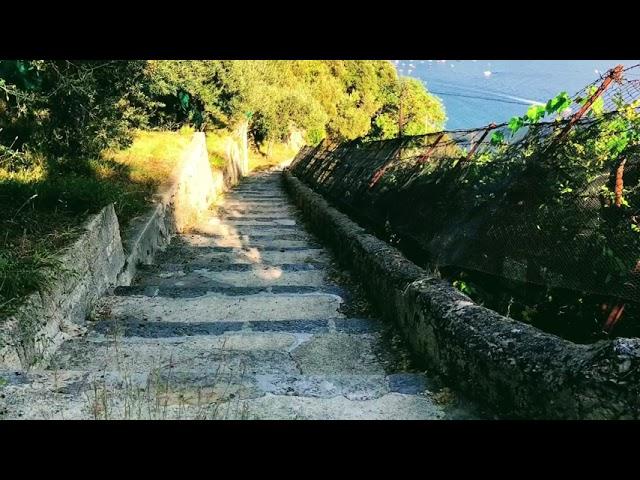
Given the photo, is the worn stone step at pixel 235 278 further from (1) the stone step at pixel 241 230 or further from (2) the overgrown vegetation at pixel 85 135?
(1) the stone step at pixel 241 230

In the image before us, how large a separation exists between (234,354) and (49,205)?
273 centimetres

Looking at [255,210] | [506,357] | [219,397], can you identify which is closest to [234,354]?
[219,397]

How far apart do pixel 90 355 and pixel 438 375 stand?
249 centimetres

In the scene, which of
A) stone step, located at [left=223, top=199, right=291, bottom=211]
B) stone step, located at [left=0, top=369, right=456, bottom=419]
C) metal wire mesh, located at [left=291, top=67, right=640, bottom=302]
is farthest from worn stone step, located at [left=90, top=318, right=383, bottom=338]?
stone step, located at [left=223, top=199, right=291, bottom=211]

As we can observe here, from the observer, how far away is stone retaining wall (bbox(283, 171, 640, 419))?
1.85 metres

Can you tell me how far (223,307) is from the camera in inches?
194

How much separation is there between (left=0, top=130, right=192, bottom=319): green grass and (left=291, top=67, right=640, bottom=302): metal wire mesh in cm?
316

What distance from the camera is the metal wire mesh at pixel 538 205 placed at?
266cm

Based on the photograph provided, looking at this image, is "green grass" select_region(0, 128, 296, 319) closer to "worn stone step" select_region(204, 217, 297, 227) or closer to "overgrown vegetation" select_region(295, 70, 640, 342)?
"worn stone step" select_region(204, 217, 297, 227)

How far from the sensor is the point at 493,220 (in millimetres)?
3596

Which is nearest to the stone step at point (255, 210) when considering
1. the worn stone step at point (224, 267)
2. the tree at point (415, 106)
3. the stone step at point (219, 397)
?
the worn stone step at point (224, 267)

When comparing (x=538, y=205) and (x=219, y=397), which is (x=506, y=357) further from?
(x=219, y=397)

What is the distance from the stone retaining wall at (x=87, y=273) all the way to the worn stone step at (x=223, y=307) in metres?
0.32

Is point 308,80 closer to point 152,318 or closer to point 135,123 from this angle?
point 135,123
